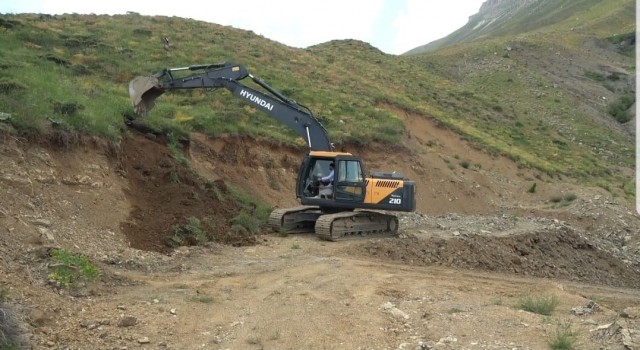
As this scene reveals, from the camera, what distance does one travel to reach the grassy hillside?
18.3 metres

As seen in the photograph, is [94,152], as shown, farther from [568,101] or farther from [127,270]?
[568,101]

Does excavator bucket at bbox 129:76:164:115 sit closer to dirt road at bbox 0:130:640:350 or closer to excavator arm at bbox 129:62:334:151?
excavator arm at bbox 129:62:334:151

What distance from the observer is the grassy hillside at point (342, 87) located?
18281 millimetres

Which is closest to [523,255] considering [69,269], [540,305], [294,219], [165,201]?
[294,219]

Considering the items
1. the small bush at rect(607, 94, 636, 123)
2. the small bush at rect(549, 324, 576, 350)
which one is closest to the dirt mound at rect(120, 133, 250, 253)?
the small bush at rect(549, 324, 576, 350)

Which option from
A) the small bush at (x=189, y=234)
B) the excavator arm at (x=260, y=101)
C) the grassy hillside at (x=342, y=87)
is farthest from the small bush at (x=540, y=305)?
the grassy hillside at (x=342, y=87)

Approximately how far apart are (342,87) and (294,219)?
20.0 m

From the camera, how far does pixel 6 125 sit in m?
13.1

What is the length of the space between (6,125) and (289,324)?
7834 millimetres

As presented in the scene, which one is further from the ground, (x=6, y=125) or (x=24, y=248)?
(x=6, y=125)

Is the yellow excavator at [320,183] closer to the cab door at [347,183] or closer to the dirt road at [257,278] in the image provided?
the cab door at [347,183]

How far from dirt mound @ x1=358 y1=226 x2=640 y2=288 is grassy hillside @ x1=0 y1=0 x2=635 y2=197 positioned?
778 centimetres

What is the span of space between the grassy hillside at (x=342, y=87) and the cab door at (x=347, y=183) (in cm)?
561

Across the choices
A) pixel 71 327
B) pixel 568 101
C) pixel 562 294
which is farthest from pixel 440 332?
pixel 568 101
